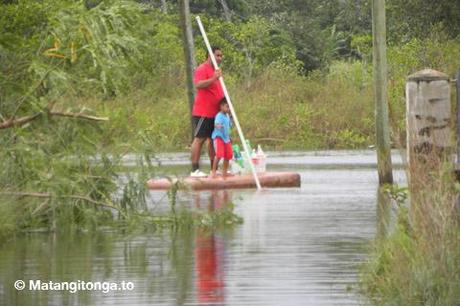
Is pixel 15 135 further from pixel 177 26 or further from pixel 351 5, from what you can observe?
pixel 351 5

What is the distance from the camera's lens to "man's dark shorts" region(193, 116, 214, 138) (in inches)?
957

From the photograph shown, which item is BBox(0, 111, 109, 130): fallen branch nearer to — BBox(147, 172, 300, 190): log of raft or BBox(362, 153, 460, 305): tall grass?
BBox(147, 172, 300, 190): log of raft

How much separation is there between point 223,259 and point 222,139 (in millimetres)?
9386

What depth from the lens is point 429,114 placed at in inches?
542

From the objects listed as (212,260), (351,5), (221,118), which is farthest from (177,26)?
(212,260)

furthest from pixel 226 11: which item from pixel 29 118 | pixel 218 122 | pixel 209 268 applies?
pixel 209 268

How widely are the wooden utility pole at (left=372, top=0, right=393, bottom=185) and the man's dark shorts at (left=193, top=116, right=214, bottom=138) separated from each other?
2535mm

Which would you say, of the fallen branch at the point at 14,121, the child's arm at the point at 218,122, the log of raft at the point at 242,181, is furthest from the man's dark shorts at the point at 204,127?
the fallen branch at the point at 14,121

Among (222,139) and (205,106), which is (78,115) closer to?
(222,139)

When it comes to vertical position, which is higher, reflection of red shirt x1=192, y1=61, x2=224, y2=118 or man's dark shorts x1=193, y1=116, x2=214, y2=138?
reflection of red shirt x1=192, y1=61, x2=224, y2=118

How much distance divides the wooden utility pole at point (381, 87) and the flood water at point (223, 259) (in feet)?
7.03

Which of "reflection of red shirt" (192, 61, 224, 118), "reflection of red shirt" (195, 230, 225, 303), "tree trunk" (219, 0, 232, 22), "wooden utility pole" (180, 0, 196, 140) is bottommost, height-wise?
"reflection of red shirt" (195, 230, 225, 303)

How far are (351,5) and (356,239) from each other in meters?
42.9

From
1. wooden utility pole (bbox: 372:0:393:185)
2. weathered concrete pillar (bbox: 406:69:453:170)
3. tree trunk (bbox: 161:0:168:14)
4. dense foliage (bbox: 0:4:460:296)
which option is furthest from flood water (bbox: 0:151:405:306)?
tree trunk (bbox: 161:0:168:14)
